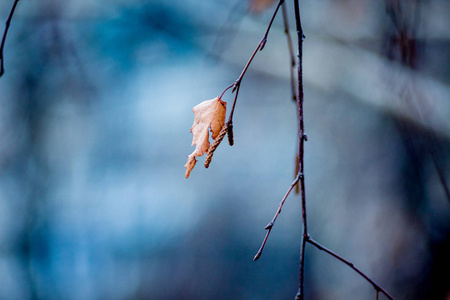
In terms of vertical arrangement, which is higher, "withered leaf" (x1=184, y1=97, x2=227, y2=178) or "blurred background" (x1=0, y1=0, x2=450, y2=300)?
"withered leaf" (x1=184, y1=97, x2=227, y2=178)

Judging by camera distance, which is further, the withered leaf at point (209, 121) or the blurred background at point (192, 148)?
the blurred background at point (192, 148)

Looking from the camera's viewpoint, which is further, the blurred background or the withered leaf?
the blurred background

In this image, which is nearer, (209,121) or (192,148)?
(209,121)

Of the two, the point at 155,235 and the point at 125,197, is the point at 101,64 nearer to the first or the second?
the point at 125,197

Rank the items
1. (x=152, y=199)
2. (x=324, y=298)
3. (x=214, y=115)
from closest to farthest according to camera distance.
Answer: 1. (x=214, y=115)
2. (x=324, y=298)
3. (x=152, y=199)

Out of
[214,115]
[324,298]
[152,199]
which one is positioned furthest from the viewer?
[152,199]

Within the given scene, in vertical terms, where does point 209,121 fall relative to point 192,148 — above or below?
above

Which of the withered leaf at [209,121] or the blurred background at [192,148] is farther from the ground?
the withered leaf at [209,121]

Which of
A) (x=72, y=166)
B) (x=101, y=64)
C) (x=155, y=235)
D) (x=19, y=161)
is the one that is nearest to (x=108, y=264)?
(x=155, y=235)
